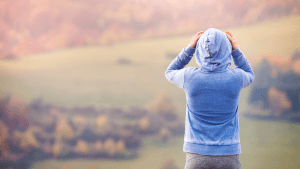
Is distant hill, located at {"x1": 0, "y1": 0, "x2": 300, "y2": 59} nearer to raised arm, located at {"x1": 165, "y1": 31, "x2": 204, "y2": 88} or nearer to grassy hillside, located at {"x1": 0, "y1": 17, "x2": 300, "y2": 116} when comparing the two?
grassy hillside, located at {"x1": 0, "y1": 17, "x2": 300, "y2": 116}

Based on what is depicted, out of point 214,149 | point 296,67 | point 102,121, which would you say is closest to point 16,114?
point 102,121

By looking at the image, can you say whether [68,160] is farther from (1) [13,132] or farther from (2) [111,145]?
(1) [13,132]

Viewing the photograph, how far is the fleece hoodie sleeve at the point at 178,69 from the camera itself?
1.16 m

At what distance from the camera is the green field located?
2326 mm

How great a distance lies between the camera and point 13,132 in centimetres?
238

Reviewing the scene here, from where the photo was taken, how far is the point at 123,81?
2395 mm

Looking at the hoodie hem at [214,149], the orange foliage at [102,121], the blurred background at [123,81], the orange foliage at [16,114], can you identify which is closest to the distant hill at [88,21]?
A: the blurred background at [123,81]

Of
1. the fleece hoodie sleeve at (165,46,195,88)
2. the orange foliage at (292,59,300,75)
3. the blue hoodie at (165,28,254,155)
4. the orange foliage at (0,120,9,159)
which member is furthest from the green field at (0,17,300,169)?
the blue hoodie at (165,28,254,155)

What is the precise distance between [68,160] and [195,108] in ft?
5.25

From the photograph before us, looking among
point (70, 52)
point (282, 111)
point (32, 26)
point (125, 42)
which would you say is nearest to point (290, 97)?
point (282, 111)

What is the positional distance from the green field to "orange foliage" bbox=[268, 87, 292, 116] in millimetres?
118

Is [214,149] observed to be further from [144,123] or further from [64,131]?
[64,131]

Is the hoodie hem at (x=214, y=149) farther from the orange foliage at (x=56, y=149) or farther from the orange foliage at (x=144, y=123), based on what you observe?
the orange foliage at (x=56, y=149)

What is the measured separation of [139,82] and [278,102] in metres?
1.22
